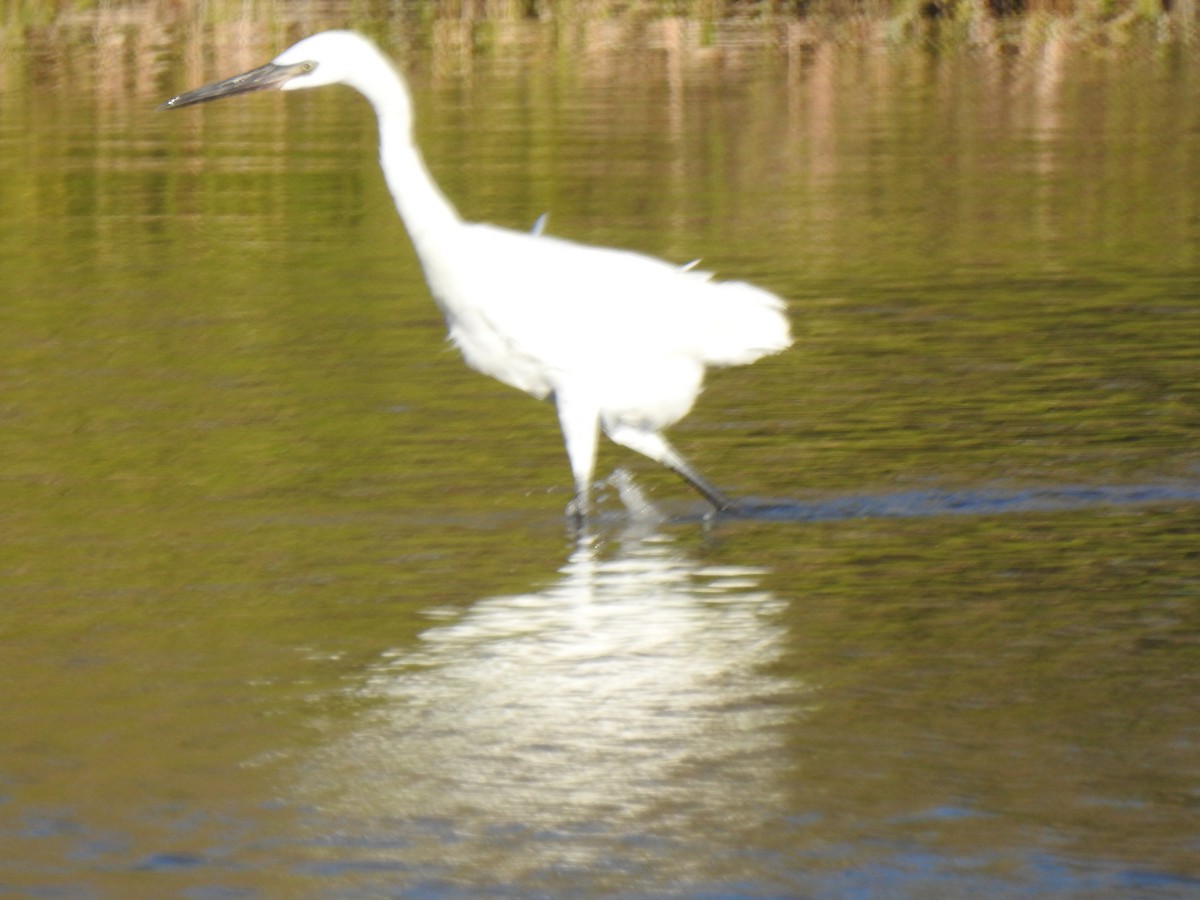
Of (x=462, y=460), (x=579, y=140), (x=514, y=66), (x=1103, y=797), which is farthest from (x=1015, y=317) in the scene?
(x=514, y=66)

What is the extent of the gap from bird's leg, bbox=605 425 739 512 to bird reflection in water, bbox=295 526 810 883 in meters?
0.79

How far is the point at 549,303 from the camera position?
328 inches

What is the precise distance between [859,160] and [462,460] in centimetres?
1052

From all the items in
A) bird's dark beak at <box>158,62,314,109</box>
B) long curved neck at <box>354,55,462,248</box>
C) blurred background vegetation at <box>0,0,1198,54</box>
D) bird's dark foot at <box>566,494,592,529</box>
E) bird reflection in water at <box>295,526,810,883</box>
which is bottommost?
bird reflection in water at <box>295,526,810,883</box>

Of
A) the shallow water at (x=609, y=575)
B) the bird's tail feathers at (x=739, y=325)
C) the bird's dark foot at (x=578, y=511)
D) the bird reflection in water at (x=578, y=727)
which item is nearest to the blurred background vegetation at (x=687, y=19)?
the shallow water at (x=609, y=575)

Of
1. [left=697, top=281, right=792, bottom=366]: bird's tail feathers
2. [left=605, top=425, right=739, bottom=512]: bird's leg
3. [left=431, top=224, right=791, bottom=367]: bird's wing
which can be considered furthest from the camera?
[left=697, top=281, right=792, bottom=366]: bird's tail feathers

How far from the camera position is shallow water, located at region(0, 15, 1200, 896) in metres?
5.40

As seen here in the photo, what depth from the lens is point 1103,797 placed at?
5.52m

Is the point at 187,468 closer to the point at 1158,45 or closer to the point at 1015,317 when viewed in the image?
the point at 1015,317

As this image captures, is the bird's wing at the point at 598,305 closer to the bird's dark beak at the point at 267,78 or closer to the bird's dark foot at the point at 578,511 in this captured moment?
the bird's dark foot at the point at 578,511

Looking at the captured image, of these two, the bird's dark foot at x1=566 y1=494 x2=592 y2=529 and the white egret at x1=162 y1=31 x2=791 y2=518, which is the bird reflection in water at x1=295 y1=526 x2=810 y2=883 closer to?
the bird's dark foot at x1=566 y1=494 x2=592 y2=529

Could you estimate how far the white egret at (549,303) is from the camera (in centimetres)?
833

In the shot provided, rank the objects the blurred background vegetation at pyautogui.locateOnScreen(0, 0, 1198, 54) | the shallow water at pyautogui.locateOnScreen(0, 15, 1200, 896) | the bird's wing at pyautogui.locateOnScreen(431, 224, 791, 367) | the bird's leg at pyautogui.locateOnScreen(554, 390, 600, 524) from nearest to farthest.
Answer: the shallow water at pyautogui.locateOnScreen(0, 15, 1200, 896)
the bird's wing at pyautogui.locateOnScreen(431, 224, 791, 367)
the bird's leg at pyautogui.locateOnScreen(554, 390, 600, 524)
the blurred background vegetation at pyautogui.locateOnScreen(0, 0, 1198, 54)

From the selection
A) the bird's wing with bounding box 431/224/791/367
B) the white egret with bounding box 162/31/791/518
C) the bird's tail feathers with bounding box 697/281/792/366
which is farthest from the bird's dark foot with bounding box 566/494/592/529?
the bird's tail feathers with bounding box 697/281/792/366
